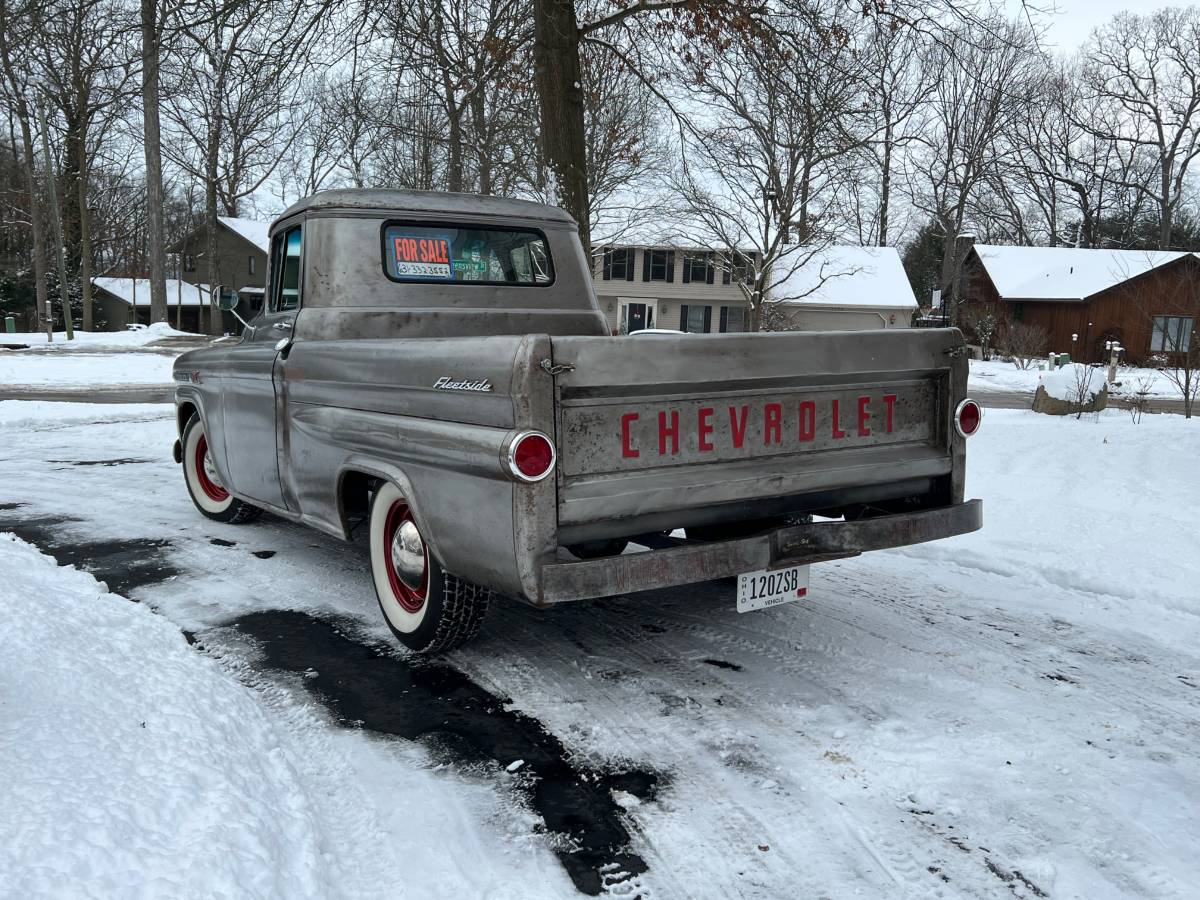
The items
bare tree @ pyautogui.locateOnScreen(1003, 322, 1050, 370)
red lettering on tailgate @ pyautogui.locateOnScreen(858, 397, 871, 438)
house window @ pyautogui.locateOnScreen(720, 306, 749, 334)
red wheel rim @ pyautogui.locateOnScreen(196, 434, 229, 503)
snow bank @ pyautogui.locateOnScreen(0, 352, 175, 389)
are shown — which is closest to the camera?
red lettering on tailgate @ pyautogui.locateOnScreen(858, 397, 871, 438)

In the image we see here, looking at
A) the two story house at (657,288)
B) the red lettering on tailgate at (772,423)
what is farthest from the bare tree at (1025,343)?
the red lettering on tailgate at (772,423)

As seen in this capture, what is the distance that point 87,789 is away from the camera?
2.66 m

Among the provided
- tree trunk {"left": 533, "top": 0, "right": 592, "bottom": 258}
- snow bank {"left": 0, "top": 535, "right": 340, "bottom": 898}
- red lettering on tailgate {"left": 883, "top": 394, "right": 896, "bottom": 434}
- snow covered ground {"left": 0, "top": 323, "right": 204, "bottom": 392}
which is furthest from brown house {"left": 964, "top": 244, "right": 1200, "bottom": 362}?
snow bank {"left": 0, "top": 535, "right": 340, "bottom": 898}

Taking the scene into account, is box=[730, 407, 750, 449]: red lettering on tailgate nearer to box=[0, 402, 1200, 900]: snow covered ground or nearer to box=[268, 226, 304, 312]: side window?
box=[0, 402, 1200, 900]: snow covered ground

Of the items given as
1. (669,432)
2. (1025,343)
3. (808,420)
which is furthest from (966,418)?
(1025,343)

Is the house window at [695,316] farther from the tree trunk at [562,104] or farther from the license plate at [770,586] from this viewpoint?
the license plate at [770,586]

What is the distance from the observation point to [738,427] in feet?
12.4

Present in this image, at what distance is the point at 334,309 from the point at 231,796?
2.89 meters

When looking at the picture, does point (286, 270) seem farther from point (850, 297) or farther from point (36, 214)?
point (36, 214)

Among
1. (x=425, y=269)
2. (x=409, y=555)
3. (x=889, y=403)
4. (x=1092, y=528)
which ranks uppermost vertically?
(x=425, y=269)

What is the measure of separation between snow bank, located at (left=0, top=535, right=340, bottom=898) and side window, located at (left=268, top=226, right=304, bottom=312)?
2097mm

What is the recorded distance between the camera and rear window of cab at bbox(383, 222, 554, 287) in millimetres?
5246

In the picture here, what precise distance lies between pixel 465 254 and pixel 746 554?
272 cm

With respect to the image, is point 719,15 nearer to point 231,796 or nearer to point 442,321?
point 442,321
